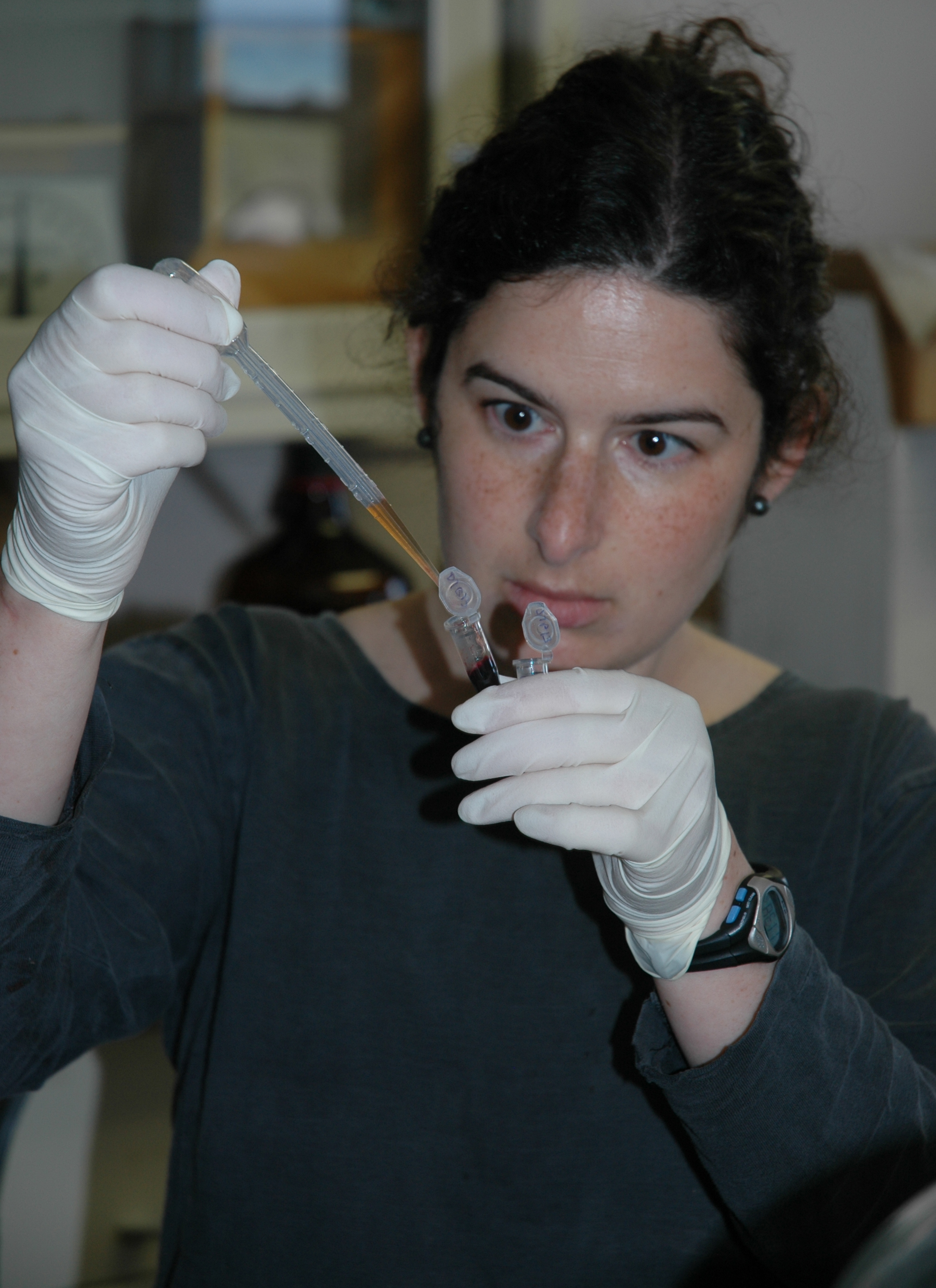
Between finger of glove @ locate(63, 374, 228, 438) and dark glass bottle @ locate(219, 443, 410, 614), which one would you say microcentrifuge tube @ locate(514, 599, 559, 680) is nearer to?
finger of glove @ locate(63, 374, 228, 438)

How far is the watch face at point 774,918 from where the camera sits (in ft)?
2.50

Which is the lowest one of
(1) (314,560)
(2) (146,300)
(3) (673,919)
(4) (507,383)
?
(1) (314,560)

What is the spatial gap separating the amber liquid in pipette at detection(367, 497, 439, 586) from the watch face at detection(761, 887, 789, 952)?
0.30m

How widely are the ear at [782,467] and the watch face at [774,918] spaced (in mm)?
398

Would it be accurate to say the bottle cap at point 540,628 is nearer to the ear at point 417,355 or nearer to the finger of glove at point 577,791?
the finger of glove at point 577,791

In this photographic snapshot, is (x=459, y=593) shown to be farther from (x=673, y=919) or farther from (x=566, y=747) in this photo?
(x=673, y=919)

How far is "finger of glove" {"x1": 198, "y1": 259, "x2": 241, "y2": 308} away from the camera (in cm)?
77

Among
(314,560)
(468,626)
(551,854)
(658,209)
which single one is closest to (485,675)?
(468,626)

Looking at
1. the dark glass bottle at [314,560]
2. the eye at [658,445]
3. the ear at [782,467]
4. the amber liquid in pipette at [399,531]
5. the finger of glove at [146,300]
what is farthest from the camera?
the dark glass bottle at [314,560]

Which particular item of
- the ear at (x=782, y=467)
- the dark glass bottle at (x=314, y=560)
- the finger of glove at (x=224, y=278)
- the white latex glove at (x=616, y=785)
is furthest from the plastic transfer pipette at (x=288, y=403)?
the dark glass bottle at (x=314, y=560)

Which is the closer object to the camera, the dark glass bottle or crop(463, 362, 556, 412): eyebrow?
crop(463, 362, 556, 412): eyebrow

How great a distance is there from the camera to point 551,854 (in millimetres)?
1008

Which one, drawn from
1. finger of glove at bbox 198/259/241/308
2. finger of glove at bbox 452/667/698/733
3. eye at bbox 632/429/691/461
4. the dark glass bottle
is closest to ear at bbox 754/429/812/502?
eye at bbox 632/429/691/461

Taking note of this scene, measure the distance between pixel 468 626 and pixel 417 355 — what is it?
0.42 metres
